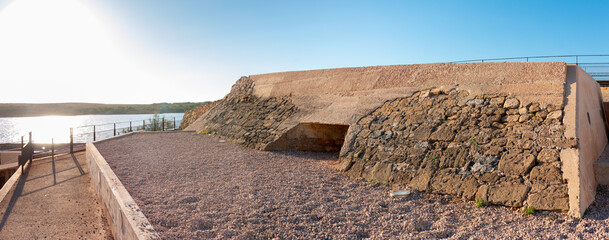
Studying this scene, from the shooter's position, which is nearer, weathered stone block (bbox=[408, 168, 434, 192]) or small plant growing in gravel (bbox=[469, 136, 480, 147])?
weathered stone block (bbox=[408, 168, 434, 192])

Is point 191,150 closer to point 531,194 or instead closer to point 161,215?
point 161,215

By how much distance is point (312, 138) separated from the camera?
9.39 meters

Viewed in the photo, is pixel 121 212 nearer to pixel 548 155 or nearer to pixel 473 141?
pixel 473 141

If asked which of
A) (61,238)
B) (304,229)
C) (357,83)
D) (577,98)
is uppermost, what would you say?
(357,83)

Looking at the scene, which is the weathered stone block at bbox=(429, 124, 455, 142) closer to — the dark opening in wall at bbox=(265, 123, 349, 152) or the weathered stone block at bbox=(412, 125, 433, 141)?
the weathered stone block at bbox=(412, 125, 433, 141)

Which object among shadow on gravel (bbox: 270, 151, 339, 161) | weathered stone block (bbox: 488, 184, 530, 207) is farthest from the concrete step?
shadow on gravel (bbox: 270, 151, 339, 161)

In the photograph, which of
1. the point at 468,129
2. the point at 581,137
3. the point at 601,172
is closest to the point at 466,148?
the point at 468,129

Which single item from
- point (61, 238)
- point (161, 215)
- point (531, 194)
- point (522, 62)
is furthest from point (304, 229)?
point (522, 62)

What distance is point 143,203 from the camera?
4941mm

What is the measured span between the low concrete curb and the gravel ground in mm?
280

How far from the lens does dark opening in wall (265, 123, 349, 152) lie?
9.23 m

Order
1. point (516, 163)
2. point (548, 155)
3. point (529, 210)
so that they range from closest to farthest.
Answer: point (529, 210) → point (548, 155) → point (516, 163)

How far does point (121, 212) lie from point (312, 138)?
5790mm

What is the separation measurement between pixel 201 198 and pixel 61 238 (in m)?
2.01
